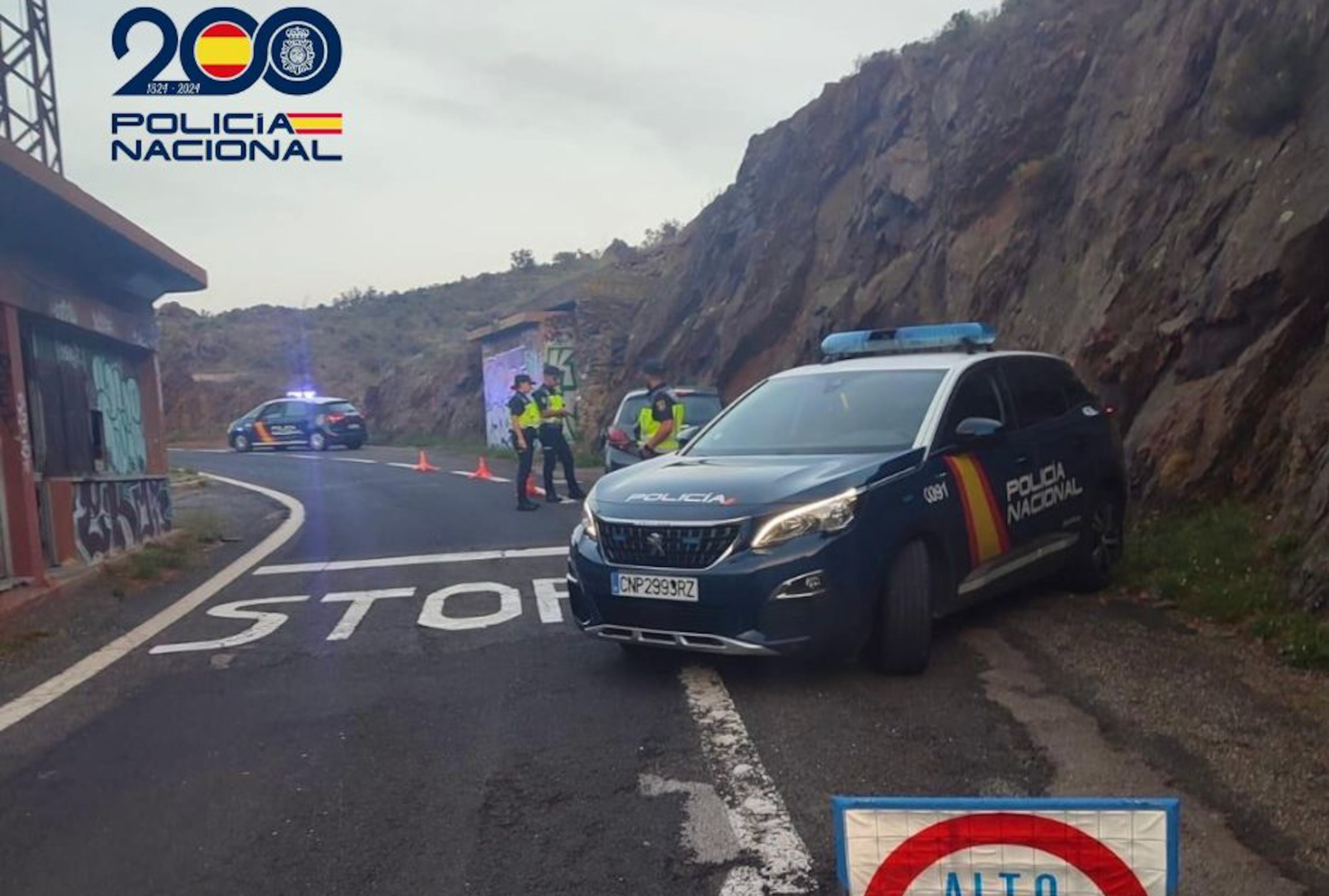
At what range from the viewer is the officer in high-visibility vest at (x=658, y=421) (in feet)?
42.1

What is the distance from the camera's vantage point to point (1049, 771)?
447 centimetres

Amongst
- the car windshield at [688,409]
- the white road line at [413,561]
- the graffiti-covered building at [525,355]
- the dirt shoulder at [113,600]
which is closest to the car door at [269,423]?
the graffiti-covered building at [525,355]

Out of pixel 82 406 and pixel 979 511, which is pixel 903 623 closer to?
pixel 979 511

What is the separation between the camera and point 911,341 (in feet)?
27.6

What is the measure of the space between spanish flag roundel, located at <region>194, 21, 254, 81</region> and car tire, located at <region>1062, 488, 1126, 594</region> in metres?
10.2

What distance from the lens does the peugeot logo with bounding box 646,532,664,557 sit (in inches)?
230

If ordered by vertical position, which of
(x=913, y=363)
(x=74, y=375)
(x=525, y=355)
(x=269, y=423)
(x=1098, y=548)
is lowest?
(x=1098, y=548)

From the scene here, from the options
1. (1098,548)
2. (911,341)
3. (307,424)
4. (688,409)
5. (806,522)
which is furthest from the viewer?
(307,424)

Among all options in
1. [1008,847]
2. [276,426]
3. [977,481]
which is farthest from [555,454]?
[276,426]

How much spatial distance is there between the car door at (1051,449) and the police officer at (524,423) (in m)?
8.37

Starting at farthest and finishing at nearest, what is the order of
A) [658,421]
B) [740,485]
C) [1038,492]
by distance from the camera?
[658,421] < [1038,492] < [740,485]

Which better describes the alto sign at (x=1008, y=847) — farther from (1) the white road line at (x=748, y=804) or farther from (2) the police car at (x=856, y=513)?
(2) the police car at (x=856, y=513)

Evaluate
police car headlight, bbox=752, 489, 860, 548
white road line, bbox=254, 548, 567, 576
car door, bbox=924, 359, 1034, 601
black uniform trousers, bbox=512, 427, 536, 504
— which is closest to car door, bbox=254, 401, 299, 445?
black uniform trousers, bbox=512, 427, 536, 504

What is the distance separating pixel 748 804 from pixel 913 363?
3757mm
